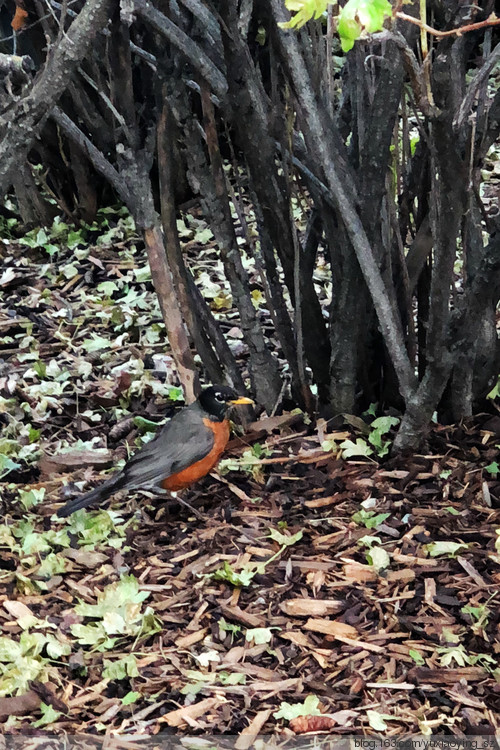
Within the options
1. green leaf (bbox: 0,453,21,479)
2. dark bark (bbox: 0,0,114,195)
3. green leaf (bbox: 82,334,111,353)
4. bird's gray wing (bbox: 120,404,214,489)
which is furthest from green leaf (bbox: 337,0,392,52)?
green leaf (bbox: 82,334,111,353)

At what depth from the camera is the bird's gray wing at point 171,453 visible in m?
3.07

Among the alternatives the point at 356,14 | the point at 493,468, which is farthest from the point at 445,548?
the point at 356,14

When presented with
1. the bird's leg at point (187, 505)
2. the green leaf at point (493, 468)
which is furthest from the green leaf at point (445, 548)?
the bird's leg at point (187, 505)

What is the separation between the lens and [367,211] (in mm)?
2854

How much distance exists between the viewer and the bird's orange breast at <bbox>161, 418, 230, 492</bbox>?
3107 millimetres

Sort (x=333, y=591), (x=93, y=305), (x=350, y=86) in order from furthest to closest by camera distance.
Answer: (x=93, y=305)
(x=350, y=86)
(x=333, y=591)

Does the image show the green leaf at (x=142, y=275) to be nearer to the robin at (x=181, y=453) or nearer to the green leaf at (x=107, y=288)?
the green leaf at (x=107, y=288)

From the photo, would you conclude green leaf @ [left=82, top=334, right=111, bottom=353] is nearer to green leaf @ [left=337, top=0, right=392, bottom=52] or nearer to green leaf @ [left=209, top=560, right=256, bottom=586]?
green leaf @ [left=209, top=560, right=256, bottom=586]

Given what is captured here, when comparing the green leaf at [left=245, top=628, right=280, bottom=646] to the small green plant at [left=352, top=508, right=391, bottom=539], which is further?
the small green plant at [left=352, top=508, right=391, bottom=539]

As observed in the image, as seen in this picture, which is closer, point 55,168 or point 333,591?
point 333,591

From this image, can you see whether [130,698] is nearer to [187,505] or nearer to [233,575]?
Answer: [233,575]

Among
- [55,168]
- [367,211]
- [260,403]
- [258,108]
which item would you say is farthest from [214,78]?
[55,168]

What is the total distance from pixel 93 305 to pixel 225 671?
113 inches

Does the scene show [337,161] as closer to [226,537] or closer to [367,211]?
[367,211]
